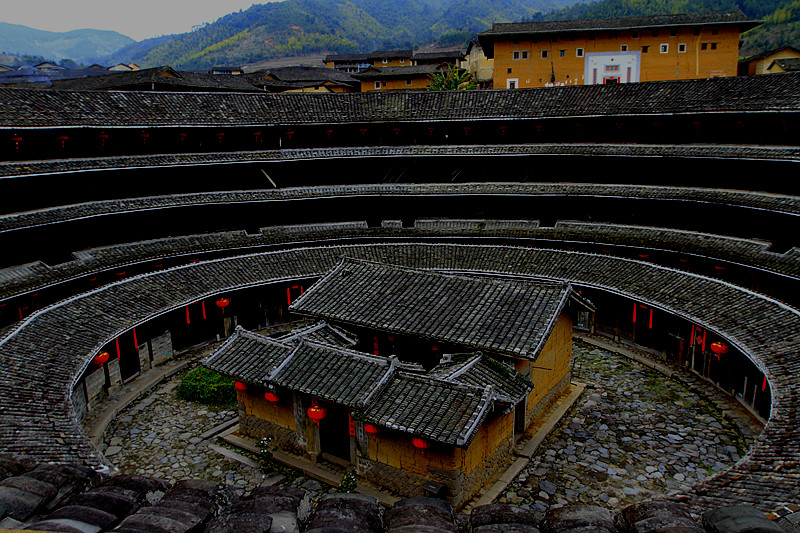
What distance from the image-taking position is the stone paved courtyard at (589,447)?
16.6m

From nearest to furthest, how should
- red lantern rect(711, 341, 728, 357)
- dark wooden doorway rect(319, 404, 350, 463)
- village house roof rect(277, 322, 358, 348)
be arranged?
dark wooden doorway rect(319, 404, 350, 463) < village house roof rect(277, 322, 358, 348) < red lantern rect(711, 341, 728, 357)

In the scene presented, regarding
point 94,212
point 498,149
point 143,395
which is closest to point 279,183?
point 94,212

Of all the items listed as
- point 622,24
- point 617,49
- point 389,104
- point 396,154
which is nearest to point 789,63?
point 617,49

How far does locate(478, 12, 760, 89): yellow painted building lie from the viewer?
50.0 metres

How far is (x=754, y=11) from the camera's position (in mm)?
85500

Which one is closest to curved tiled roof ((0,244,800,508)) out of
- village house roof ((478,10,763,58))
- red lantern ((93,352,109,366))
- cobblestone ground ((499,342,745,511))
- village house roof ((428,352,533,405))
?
red lantern ((93,352,109,366))

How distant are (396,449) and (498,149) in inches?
841

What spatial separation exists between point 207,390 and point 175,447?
3.21 meters

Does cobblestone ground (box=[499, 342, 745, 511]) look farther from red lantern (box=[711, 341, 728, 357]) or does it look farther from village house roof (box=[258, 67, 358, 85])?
village house roof (box=[258, 67, 358, 85])

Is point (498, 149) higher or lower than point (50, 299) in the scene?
higher

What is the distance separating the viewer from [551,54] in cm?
5312

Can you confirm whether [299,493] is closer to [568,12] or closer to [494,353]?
[494,353]

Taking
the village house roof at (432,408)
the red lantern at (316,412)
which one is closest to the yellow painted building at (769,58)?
the village house roof at (432,408)

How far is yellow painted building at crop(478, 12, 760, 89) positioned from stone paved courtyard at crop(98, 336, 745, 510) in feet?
125
